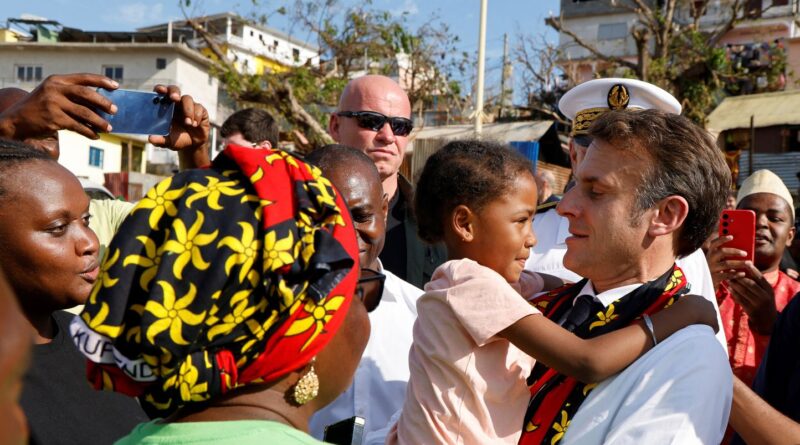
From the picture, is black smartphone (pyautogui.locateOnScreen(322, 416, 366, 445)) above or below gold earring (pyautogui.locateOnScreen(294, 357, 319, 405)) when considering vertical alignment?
below

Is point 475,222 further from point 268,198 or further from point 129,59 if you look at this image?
point 129,59

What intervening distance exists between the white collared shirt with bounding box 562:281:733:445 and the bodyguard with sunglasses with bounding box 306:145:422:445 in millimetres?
821

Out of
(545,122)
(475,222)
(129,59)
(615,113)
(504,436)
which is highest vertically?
(129,59)

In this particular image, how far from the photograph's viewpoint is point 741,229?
136 inches

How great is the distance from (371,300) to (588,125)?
201 cm

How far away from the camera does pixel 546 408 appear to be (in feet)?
7.59

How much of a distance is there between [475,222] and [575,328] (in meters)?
0.62

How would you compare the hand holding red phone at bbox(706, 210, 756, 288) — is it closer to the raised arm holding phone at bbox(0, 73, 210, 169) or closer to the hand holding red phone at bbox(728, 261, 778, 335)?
the hand holding red phone at bbox(728, 261, 778, 335)

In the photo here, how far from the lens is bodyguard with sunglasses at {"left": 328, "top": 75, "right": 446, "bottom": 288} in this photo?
4.32 m

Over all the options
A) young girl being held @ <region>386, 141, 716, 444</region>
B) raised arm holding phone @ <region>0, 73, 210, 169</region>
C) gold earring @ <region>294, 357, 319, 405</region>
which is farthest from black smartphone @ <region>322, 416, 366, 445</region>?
raised arm holding phone @ <region>0, 73, 210, 169</region>

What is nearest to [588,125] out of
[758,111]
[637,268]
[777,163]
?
[637,268]

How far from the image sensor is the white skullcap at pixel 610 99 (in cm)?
346

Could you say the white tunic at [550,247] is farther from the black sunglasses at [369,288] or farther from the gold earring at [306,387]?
the gold earring at [306,387]

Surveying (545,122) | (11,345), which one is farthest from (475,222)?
(545,122)
